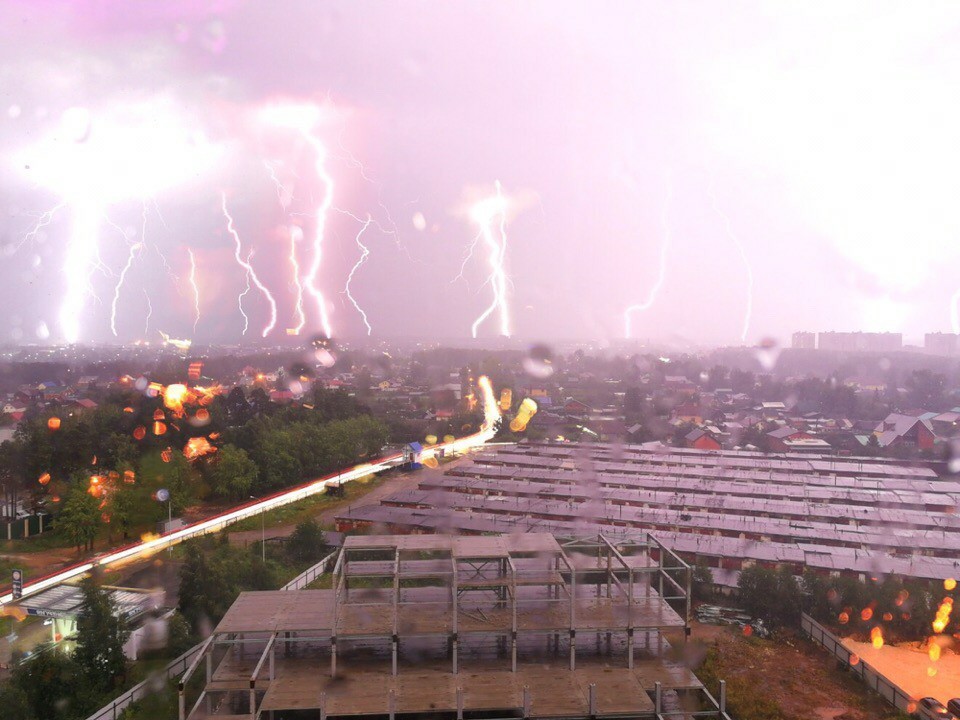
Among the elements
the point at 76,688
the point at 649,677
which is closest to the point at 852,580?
the point at 649,677

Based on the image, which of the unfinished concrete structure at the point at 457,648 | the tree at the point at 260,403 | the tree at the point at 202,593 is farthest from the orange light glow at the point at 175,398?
the unfinished concrete structure at the point at 457,648

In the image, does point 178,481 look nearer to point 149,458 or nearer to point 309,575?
point 149,458

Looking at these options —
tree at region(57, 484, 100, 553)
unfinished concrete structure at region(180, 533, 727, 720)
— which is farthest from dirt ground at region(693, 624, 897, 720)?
tree at region(57, 484, 100, 553)

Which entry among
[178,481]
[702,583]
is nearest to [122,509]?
[178,481]

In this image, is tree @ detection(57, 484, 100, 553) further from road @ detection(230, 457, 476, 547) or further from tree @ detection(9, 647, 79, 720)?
tree @ detection(9, 647, 79, 720)

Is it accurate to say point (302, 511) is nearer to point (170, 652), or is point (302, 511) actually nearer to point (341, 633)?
point (170, 652)

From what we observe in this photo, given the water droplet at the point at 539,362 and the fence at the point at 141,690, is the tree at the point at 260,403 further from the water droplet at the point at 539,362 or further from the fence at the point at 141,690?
the water droplet at the point at 539,362
